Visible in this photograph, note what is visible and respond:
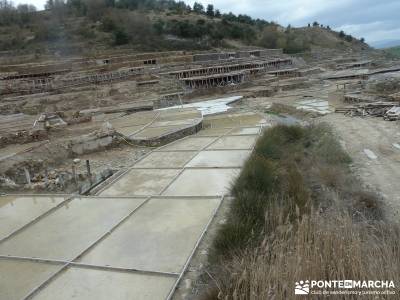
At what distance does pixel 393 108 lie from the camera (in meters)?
17.7

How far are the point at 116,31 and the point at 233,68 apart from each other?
2290 centimetres

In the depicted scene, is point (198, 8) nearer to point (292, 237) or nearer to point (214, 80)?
point (214, 80)

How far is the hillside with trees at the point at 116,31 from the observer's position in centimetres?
5225

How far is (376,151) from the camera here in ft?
38.6

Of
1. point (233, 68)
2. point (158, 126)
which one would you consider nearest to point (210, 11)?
point (233, 68)

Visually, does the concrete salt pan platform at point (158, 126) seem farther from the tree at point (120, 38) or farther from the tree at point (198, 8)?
the tree at point (198, 8)

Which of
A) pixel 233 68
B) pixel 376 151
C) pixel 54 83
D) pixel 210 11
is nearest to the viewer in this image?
pixel 376 151

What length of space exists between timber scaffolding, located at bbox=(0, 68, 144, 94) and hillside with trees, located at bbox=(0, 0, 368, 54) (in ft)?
60.5

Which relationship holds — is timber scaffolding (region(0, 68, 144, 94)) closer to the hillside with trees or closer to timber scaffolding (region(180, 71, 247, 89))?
timber scaffolding (region(180, 71, 247, 89))

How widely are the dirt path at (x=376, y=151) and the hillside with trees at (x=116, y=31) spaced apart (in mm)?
39943

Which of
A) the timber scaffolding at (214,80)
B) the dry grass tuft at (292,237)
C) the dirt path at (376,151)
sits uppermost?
the timber scaffolding at (214,80)

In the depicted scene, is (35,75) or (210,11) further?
(210,11)

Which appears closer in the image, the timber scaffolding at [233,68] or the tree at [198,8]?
the timber scaffolding at [233,68]

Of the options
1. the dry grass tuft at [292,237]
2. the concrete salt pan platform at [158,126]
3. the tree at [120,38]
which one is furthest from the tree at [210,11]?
Answer: the dry grass tuft at [292,237]
